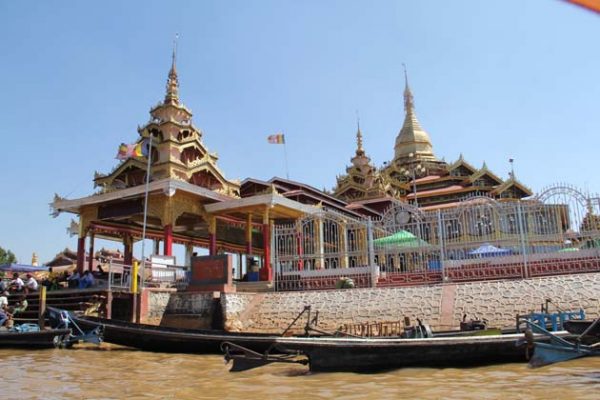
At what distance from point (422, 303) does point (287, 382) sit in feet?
19.5

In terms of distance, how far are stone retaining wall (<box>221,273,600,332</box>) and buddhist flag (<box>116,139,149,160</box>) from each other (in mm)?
9034

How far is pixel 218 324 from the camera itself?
1298 cm

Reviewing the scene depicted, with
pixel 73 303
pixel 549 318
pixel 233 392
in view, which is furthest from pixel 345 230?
pixel 233 392

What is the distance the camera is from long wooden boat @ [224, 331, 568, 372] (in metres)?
7.32

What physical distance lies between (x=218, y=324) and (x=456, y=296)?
5.93 m

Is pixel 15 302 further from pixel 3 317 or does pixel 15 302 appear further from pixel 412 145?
pixel 412 145

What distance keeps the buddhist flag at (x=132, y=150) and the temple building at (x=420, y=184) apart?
11390mm

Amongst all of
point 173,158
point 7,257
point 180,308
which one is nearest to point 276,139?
point 173,158

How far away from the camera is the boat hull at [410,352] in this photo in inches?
288

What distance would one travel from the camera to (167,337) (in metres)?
10.7

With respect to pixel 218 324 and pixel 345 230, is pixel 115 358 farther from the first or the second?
pixel 345 230

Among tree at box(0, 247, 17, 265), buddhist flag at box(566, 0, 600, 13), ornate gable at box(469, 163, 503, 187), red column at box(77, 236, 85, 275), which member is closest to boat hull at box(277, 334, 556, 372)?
buddhist flag at box(566, 0, 600, 13)

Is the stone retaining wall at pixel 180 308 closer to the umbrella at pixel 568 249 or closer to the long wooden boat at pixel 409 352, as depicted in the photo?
the long wooden boat at pixel 409 352

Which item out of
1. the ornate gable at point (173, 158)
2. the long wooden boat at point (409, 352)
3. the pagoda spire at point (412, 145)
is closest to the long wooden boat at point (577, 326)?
the long wooden boat at point (409, 352)
